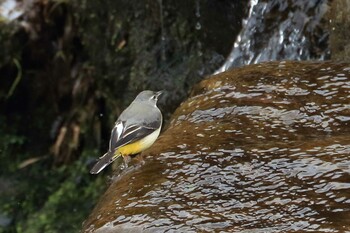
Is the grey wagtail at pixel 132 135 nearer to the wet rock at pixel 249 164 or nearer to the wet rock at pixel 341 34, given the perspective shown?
the wet rock at pixel 249 164

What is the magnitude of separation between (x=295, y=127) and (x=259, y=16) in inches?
116

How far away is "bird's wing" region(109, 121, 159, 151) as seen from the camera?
4703 mm

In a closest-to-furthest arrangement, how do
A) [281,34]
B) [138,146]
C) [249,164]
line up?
[249,164], [138,146], [281,34]

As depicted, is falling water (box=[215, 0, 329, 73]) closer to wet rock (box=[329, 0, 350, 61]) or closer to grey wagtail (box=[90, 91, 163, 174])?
wet rock (box=[329, 0, 350, 61])

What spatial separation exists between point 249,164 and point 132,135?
130cm

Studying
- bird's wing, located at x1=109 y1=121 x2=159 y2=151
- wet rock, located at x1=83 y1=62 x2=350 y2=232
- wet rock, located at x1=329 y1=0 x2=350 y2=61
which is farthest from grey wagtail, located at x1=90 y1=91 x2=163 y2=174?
wet rock, located at x1=329 y1=0 x2=350 y2=61

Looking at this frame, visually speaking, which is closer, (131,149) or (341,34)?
(131,149)

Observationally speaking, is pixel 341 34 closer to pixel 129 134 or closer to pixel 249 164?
pixel 129 134

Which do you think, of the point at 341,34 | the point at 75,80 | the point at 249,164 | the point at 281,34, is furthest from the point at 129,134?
the point at 75,80

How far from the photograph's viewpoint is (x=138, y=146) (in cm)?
470

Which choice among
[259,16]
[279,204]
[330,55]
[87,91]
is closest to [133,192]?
[279,204]

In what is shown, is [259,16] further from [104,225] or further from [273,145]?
[104,225]

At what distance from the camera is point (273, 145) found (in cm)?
377

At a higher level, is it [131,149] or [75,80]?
[75,80]
